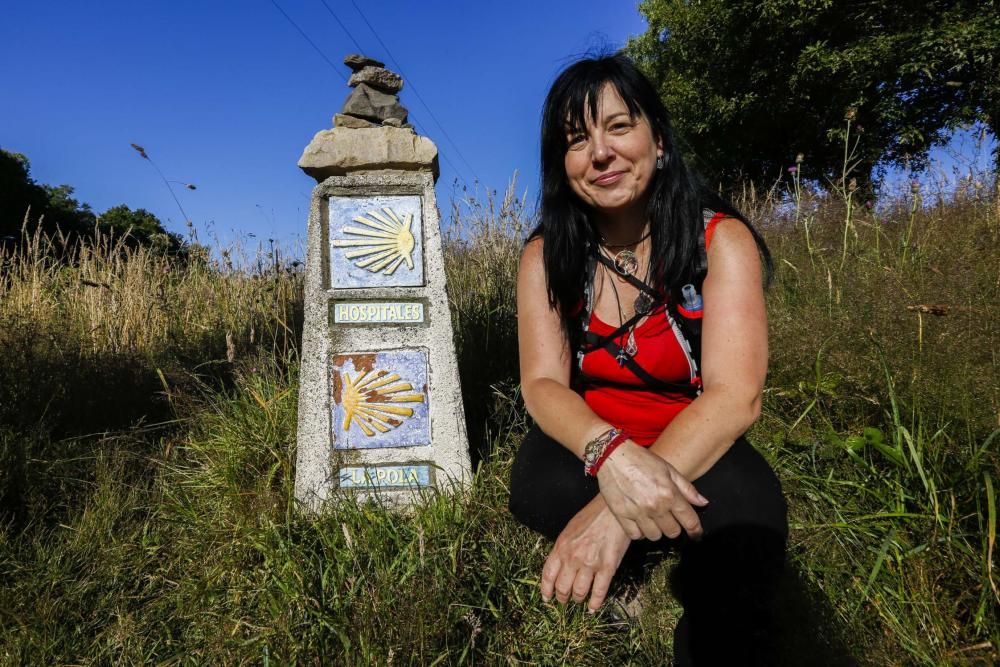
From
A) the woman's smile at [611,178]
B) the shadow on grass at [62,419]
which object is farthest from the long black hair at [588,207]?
the shadow on grass at [62,419]

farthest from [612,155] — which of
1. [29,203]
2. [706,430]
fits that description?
[29,203]

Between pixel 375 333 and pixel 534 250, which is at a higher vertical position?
pixel 534 250

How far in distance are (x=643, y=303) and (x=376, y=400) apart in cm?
124

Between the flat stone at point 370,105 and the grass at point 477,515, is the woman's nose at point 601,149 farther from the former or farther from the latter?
the flat stone at point 370,105

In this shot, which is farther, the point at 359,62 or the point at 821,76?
the point at 821,76

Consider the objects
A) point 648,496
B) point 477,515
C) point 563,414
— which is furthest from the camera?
point 477,515

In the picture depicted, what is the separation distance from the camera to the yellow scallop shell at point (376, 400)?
7.82 feet

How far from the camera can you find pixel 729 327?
142cm

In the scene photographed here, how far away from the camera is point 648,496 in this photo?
3.92 ft

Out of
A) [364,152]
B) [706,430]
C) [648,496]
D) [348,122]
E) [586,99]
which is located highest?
[348,122]

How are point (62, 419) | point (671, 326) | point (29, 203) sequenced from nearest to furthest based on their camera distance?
1. point (671, 326)
2. point (62, 419)
3. point (29, 203)

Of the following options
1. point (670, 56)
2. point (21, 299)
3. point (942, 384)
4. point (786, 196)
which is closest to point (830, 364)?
point (942, 384)

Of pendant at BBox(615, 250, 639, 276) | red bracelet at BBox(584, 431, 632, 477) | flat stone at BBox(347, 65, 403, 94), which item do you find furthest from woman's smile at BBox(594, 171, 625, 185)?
flat stone at BBox(347, 65, 403, 94)

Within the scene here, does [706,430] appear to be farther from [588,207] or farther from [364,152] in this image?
[364,152]
